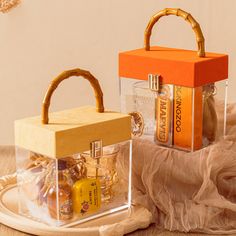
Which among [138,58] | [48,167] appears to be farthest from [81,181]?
[138,58]

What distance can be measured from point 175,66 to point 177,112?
93 millimetres

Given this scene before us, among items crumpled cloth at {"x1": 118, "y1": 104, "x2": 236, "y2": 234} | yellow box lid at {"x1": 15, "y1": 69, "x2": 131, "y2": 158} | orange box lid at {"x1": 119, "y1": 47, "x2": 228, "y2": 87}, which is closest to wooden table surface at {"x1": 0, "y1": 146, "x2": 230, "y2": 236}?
crumpled cloth at {"x1": 118, "y1": 104, "x2": 236, "y2": 234}

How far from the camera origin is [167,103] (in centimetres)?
133

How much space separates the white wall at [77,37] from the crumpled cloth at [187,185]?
2.67 ft

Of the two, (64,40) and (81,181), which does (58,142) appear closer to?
(81,181)

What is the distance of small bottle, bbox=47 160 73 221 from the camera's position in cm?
122

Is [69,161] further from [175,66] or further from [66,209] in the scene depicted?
[175,66]

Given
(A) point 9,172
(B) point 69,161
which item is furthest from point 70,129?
(A) point 9,172

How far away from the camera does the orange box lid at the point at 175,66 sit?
129cm

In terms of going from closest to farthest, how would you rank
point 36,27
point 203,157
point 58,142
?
1. point 58,142
2. point 203,157
3. point 36,27

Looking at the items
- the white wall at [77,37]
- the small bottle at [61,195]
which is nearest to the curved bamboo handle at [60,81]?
the small bottle at [61,195]

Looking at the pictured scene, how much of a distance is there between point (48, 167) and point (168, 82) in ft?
1.00

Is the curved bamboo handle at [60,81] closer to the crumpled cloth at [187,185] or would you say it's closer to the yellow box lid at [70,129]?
the yellow box lid at [70,129]

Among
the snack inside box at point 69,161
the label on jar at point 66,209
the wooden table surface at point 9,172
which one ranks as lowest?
the wooden table surface at point 9,172
